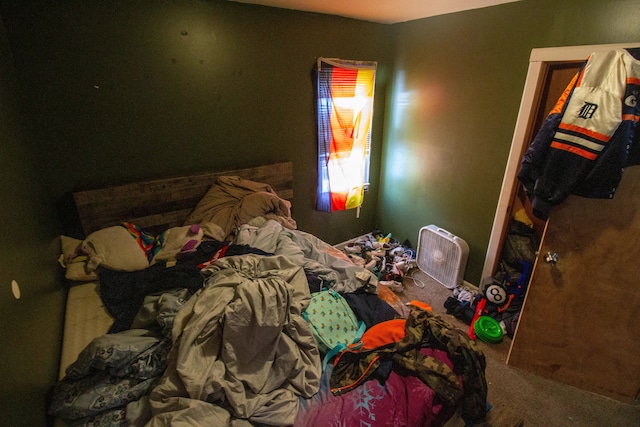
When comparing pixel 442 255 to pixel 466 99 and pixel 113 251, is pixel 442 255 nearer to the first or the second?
pixel 466 99

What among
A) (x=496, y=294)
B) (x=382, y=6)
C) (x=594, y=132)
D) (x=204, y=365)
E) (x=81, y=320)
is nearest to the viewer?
(x=204, y=365)

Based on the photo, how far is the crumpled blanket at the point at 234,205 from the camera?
236 centimetres

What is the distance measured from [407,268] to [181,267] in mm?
2077

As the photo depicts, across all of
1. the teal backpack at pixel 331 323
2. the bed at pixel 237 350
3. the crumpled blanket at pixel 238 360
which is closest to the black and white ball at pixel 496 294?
the bed at pixel 237 350

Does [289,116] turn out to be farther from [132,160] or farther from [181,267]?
[181,267]

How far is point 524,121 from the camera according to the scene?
7.29 ft

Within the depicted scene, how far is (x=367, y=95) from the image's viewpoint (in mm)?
3059

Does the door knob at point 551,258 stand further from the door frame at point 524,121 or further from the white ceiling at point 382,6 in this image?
the white ceiling at point 382,6

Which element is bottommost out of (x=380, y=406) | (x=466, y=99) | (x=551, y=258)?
(x=380, y=406)

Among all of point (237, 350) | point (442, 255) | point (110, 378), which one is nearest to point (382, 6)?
point (442, 255)

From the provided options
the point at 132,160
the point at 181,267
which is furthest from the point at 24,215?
the point at 132,160

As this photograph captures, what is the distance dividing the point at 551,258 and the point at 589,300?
0.31 m

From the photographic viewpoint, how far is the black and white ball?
246 cm

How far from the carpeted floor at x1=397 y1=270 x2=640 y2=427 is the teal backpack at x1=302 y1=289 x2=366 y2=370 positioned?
0.95 meters
